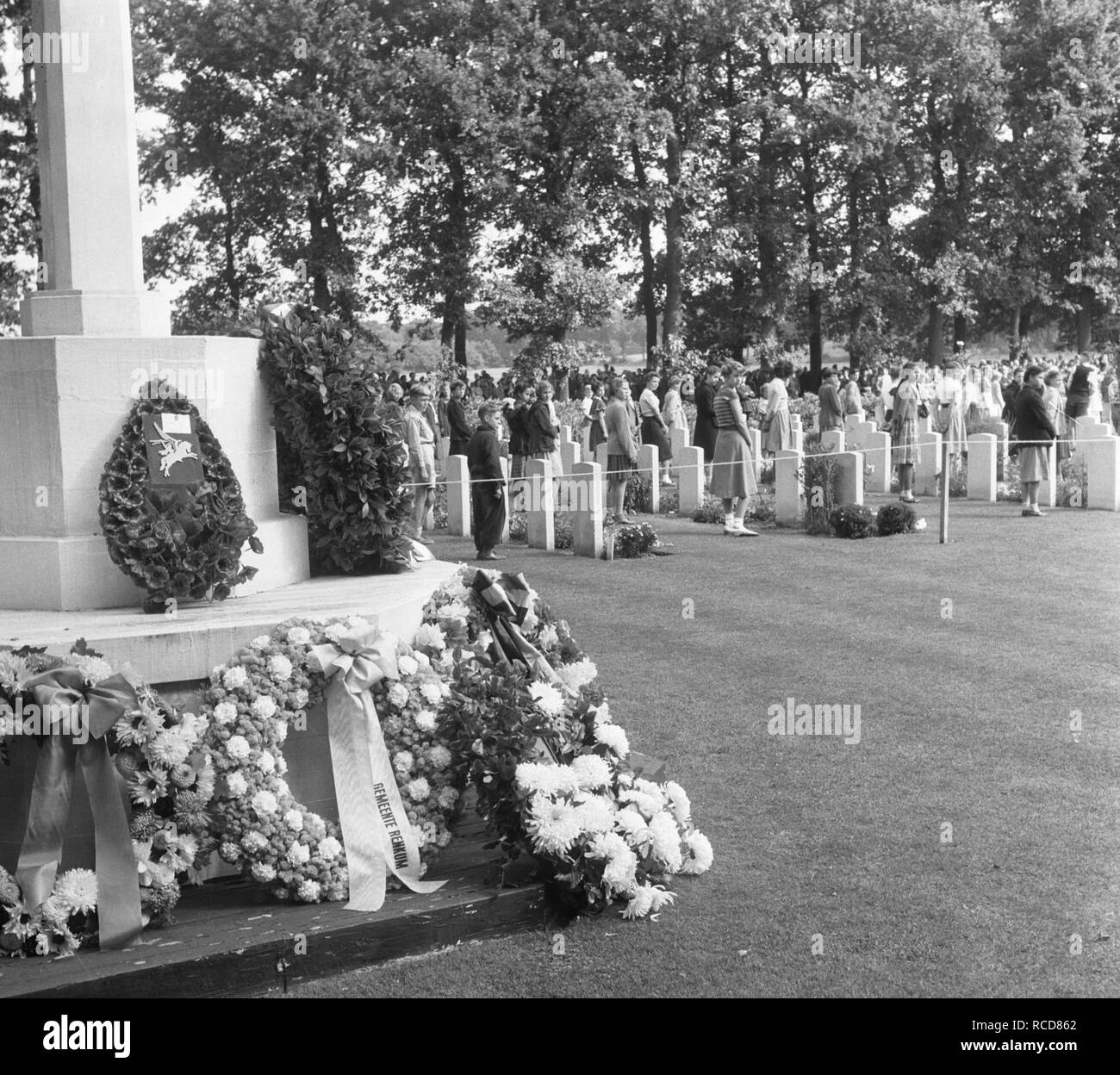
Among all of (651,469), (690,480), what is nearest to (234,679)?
(651,469)

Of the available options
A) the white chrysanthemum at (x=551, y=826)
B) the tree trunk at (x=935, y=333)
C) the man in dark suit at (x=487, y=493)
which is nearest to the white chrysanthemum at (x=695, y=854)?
the white chrysanthemum at (x=551, y=826)

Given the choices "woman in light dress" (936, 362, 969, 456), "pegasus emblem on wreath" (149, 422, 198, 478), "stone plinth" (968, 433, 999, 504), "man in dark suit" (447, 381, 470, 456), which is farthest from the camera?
"woman in light dress" (936, 362, 969, 456)

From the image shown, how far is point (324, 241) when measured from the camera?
118ft

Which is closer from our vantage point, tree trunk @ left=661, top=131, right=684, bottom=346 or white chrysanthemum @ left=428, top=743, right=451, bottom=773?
white chrysanthemum @ left=428, top=743, right=451, bottom=773

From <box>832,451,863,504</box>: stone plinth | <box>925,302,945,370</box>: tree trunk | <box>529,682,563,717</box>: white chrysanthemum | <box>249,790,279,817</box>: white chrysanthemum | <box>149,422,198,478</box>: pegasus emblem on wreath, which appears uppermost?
<box>925,302,945,370</box>: tree trunk

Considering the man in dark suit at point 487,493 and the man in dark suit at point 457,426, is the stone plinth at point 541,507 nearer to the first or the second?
the man in dark suit at point 487,493

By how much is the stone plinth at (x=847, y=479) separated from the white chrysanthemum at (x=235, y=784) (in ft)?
44.3

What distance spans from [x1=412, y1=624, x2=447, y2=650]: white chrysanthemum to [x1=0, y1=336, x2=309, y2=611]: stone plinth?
4.07ft

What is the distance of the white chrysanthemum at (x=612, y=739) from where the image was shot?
611 centimetres

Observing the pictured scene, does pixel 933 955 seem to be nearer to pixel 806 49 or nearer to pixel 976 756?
pixel 976 756

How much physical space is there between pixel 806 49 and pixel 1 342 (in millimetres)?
37457

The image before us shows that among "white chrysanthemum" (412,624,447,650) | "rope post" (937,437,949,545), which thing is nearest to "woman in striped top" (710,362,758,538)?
"rope post" (937,437,949,545)

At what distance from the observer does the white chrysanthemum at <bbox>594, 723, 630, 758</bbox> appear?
20.0 ft

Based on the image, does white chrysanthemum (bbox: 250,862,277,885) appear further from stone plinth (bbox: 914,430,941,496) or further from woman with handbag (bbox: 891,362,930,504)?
stone plinth (bbox: 914,430,941,496)
